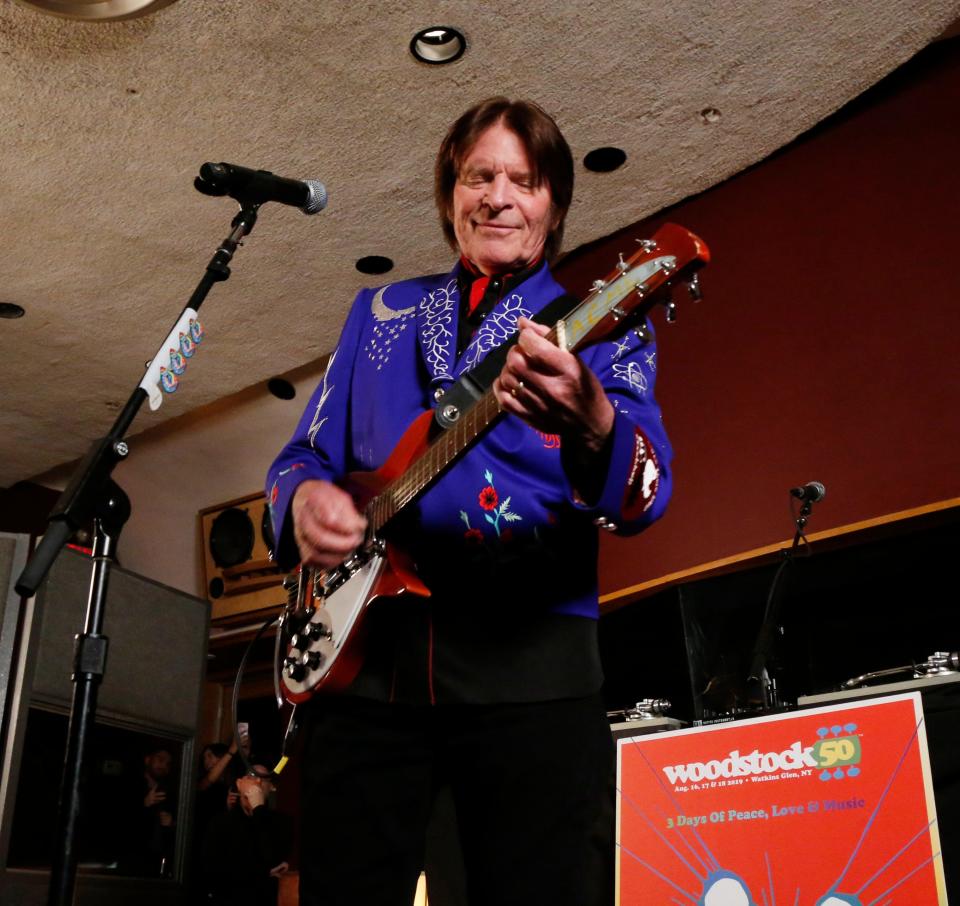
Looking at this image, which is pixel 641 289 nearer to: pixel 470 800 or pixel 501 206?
pixel 501 206

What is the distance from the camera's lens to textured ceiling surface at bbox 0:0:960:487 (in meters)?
3.34

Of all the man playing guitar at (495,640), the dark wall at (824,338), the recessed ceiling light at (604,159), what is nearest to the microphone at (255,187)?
the man playing guitar at (495,640)

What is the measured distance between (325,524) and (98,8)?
Answer: 8.92 feet

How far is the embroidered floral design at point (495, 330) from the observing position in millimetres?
1225

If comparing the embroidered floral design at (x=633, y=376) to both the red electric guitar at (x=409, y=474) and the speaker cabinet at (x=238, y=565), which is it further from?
the speaker cabinet at (x=238, y=565)

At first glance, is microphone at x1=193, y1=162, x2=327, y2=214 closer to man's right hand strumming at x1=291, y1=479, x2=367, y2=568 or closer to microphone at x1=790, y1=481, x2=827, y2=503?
man's right hand strumming at x1=291, y1=479, x2=367, y2=568

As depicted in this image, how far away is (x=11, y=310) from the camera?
501cm

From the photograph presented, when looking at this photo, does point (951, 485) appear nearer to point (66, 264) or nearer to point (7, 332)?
point (66, 264)

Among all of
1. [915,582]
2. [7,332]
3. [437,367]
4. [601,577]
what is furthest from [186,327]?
[7,332]

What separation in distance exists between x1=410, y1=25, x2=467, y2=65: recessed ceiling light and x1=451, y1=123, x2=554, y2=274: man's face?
87.0 inches

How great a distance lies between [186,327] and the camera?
1797mm

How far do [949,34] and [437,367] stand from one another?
334 centimetres

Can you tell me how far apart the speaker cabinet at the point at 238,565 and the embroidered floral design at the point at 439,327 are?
211 inches

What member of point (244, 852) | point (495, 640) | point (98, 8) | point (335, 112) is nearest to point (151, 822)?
point (244, 852)
